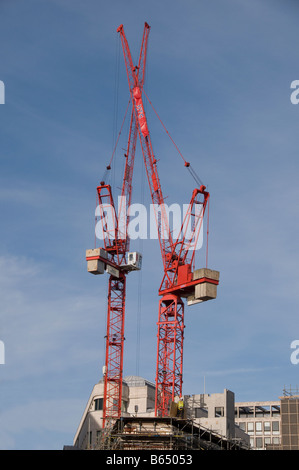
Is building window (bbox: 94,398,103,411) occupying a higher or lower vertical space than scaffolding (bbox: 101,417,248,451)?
higher

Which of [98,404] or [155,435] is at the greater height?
[98,404]

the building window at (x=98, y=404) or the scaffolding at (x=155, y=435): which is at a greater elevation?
the building window at (x=98, y=404)

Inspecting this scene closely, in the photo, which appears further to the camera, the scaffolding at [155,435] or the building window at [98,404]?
the building window at [98,404]

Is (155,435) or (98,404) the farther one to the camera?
(98,404)

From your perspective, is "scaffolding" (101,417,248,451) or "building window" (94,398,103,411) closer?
"scaffolding" (101,417,248,451)

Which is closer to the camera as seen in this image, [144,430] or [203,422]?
[144,430]
